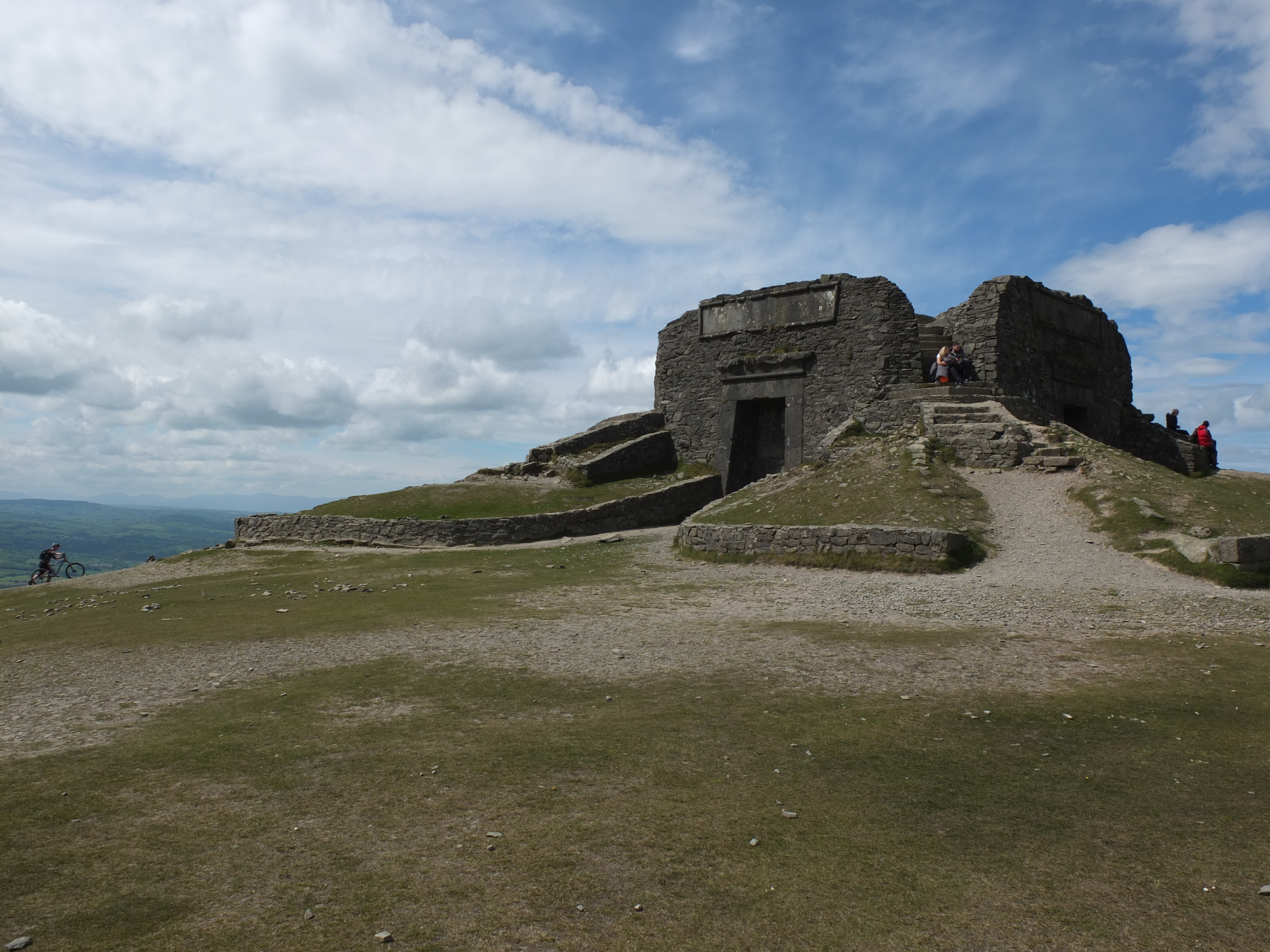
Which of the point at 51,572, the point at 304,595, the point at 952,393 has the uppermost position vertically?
the point at 952,393

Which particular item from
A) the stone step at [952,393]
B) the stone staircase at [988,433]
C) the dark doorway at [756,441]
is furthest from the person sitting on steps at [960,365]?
the dark doorway at [756,441]

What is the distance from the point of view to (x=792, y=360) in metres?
29.8

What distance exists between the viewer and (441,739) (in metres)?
6.43

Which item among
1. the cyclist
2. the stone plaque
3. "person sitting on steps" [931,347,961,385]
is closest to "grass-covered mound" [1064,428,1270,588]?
"person sitting on steps" [931,347,961,385]

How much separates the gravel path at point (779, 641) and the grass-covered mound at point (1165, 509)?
18.1 inches

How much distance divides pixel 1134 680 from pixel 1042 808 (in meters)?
3.55

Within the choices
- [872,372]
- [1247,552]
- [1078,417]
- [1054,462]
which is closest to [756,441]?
[872,372]

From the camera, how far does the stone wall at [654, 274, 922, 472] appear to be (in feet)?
90.7

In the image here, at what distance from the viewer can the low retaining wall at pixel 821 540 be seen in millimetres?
14969

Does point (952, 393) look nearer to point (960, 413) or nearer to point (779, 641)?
point (960, 413)

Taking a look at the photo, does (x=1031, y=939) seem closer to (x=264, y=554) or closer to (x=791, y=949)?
(x=791, y=949)

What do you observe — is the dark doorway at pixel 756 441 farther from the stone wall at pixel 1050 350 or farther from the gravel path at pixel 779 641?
the gravel path at pixel 779 641

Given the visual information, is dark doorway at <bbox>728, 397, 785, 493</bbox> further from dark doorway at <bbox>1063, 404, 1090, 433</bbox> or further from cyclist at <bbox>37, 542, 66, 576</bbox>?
cyclist at <bbox>37, 542, 66, 576</bbox>

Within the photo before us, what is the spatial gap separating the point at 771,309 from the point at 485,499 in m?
12.9
